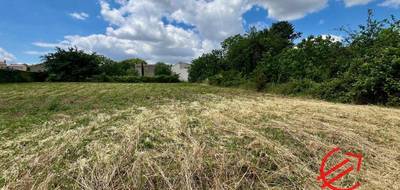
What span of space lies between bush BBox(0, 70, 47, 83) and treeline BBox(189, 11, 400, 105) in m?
13.9

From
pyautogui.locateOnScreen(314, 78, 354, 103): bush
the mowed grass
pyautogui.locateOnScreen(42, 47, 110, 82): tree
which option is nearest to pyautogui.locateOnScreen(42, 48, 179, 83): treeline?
pyautogui.locateOnScreen(42, 47, 110, 82): tree

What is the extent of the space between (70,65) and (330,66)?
1910cm

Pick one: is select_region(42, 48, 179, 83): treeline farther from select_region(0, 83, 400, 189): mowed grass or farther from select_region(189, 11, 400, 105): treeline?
select_region(0, 83, 400, 189): mowed grass

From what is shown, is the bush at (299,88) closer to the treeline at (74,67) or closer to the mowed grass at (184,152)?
the mowed grass at (184,152)

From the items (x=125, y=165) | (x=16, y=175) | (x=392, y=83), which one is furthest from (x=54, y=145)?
(x=392, y=83)

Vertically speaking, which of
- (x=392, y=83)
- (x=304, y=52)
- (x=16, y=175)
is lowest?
(x=16, y=175)

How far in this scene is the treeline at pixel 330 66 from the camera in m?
6.60

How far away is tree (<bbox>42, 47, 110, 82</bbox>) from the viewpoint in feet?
62.5

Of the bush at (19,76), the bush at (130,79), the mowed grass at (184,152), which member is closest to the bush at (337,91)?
the mowed grass at (184,152)

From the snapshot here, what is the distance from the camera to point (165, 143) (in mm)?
2246

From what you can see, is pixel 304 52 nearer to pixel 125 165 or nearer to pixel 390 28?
pixel 390 28

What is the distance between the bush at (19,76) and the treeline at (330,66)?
45.6ft

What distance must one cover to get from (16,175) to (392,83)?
8.02 m

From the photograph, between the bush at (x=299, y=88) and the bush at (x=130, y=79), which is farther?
the bush at (x=130, y=79)
